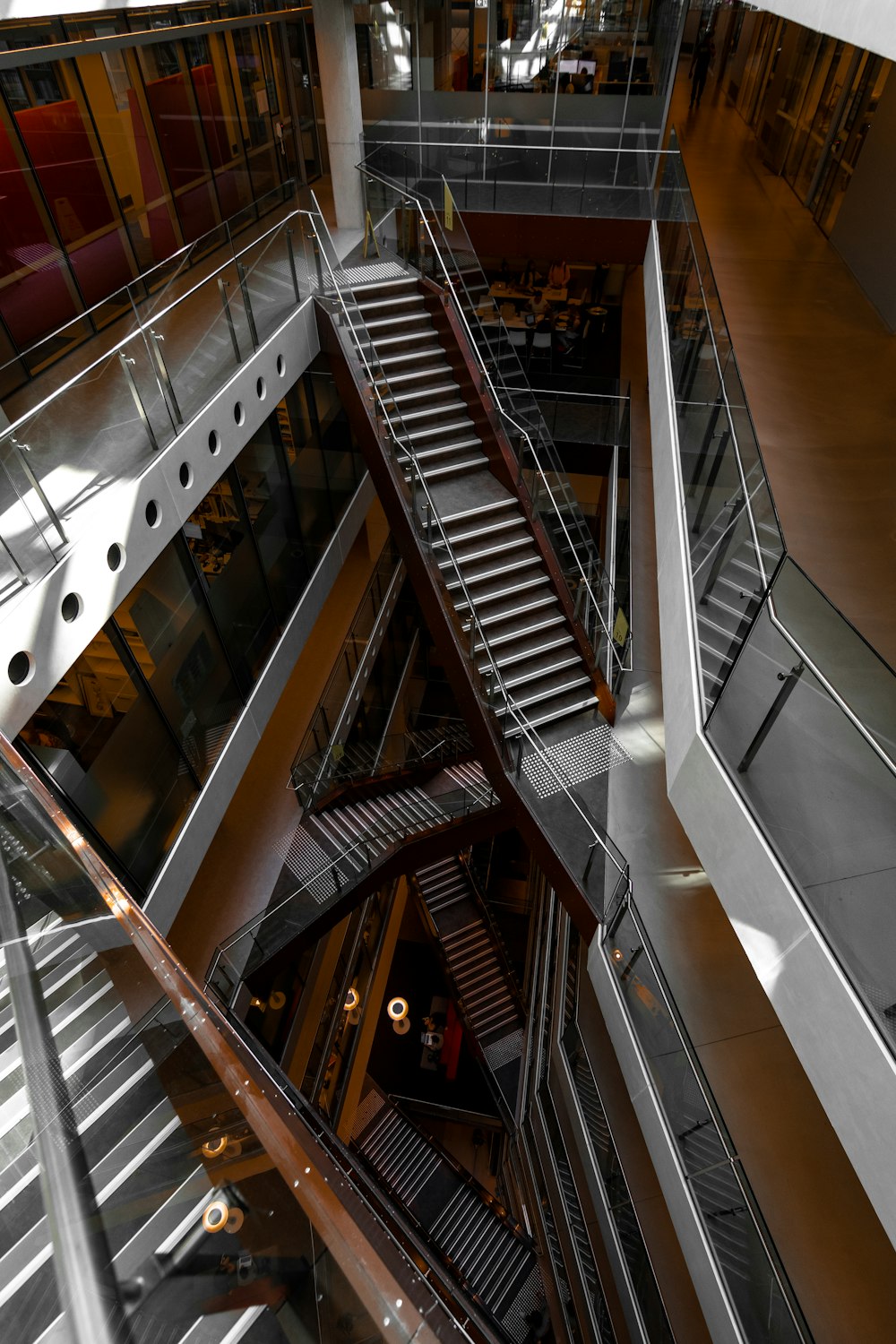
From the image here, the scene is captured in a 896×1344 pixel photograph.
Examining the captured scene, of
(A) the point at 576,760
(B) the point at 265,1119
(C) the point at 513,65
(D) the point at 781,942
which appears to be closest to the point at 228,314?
(A) the point at 576,760

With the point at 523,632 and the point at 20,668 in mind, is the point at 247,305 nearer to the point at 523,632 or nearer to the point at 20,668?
A: the point at 523,632

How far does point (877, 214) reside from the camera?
11789mm

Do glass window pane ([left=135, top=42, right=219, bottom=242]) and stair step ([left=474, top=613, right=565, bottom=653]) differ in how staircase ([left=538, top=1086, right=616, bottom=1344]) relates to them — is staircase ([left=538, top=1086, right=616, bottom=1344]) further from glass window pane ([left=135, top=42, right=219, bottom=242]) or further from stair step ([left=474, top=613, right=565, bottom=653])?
glass window pane ([left=135, top=42, right=219, bottom=242])

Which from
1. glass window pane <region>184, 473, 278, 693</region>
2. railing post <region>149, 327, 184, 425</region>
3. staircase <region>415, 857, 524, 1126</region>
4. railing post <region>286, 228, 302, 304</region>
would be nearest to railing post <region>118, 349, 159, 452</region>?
railing post <region>149, 327, 184, 425</region>

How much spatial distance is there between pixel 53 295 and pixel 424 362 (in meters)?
5.21

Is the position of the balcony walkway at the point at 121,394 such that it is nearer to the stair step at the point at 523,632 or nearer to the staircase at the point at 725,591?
the stair step at the point at 523,632

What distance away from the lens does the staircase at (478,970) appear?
1745cm

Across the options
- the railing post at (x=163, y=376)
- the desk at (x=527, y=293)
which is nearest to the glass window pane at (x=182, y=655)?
the railing post at (x=163, y=376)

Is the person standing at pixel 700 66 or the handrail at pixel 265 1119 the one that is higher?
the handrail at pixel 265 1119

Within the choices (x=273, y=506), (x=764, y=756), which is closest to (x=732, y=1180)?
(x=764, y=756)

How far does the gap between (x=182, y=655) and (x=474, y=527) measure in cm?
440

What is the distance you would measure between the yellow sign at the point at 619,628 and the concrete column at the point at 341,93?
903 cm

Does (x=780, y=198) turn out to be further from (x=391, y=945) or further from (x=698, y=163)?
(x=391, y=945)

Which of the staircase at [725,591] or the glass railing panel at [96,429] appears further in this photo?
the glass railing panel at [96,429]
